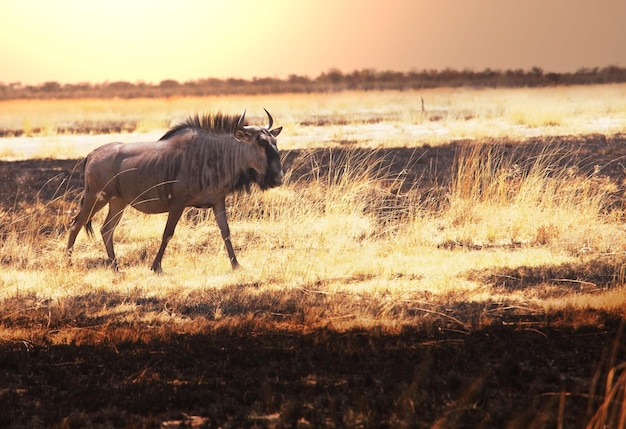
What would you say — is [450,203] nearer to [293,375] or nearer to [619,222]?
[619,222]

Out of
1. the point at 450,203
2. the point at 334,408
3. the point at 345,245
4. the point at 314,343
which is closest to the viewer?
the point at 334,408

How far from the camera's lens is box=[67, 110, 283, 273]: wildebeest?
31.1 ft

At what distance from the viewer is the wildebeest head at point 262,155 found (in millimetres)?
9430

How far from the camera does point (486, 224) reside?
11.6 metres

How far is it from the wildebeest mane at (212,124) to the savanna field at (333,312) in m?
1.30

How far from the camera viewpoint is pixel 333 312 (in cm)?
801

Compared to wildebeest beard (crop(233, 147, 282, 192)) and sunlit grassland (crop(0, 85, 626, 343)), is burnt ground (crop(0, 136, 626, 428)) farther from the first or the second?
wildebeest beard (crop(233, 147, 282, 192))

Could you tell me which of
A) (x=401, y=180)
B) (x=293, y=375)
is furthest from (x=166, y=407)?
(x=401, y=180)

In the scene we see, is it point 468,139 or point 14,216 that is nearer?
point 14,216

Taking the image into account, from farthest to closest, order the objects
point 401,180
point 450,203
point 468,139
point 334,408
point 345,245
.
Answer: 1. point 468,139
2. point 401,180
3. point 450,203
4. point 345,245
5. point 334,408

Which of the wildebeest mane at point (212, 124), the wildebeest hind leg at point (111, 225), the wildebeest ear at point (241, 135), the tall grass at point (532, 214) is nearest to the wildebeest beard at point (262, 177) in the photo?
the wildebeest ear at point (241, 135)

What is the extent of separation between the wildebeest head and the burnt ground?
2180 millimetres

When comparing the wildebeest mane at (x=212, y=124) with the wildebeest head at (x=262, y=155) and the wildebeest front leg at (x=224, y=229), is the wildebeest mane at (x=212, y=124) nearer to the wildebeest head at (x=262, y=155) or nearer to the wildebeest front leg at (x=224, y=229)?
the wildebeest head at (x=262, y=155)

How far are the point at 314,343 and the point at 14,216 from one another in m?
7.39
